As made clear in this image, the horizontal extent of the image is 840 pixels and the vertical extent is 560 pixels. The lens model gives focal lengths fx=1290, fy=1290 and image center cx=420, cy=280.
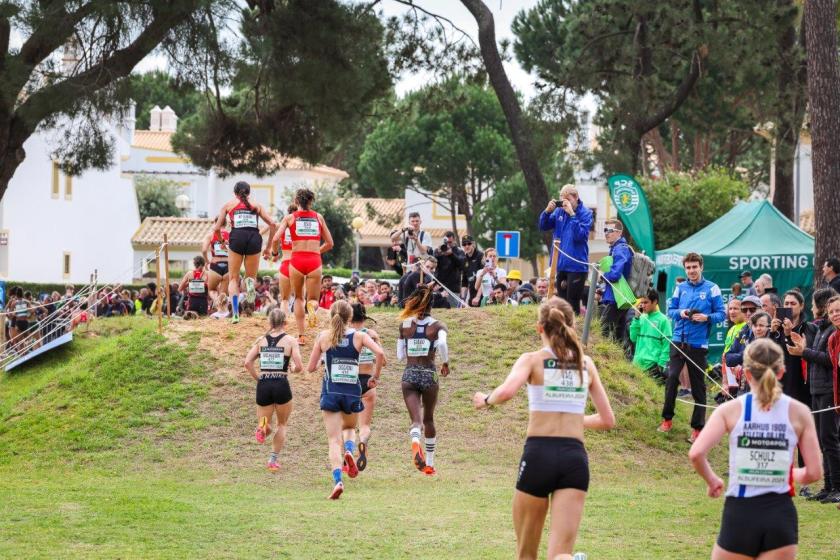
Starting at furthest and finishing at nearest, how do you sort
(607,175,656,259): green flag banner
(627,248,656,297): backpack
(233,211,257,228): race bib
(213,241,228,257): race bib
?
(607,175,656,259): green flag banner
(213,241,228,257): race bib
(627,248,656,297): backpack
(233,211,257,228): race bib

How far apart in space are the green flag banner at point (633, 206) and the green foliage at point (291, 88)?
484 cm

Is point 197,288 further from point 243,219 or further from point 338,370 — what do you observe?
point 338,370

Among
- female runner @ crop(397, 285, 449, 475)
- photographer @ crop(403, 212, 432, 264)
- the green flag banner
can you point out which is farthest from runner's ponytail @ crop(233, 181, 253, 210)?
the green flag banner

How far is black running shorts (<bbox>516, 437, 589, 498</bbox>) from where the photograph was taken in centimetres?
735

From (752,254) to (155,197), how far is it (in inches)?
2230

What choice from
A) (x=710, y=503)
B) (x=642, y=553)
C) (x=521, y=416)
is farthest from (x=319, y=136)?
(x=642, y=553)

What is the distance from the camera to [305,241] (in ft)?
54.1

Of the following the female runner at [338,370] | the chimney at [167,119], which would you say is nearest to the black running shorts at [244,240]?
the female runner at [338,370]

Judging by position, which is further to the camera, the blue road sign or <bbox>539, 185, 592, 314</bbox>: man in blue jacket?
the blue road sign

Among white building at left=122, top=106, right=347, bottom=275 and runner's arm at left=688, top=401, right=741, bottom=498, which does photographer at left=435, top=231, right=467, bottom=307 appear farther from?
white building at left=122, top=106, right=347, bottom=275

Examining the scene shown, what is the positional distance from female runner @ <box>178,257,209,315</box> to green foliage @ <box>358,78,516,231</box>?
41.9 m

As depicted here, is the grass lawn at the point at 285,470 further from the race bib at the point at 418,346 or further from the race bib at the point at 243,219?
the race bib at the point at 243,219

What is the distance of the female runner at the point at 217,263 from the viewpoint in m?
19.5

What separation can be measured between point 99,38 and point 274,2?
3.53 m
